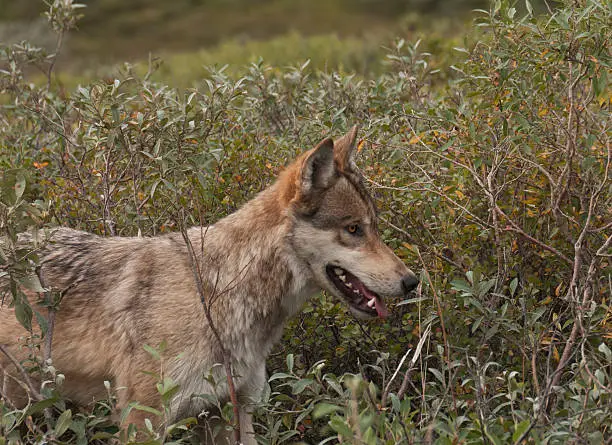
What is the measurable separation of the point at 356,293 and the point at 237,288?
0.62 meters

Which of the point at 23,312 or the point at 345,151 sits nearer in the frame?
the point at 23,312

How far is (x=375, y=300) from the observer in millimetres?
4301

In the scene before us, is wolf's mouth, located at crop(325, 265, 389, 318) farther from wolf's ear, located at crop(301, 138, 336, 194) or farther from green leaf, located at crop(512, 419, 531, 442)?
green leaf, located at crop(512, 419, 531, 442)

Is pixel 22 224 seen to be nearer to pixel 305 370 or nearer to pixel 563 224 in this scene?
pixel 305 370

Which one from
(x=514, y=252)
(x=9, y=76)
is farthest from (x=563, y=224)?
(x=9, y=76)

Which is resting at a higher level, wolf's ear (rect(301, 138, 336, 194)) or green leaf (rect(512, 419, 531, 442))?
wolf's ear (rect(301, 138, 336, 194))

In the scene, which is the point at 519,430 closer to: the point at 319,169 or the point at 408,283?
the point at 408,283

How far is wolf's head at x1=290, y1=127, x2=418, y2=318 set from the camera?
422 cm

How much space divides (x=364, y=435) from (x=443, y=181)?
260cm

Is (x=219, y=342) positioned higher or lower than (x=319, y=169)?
lower

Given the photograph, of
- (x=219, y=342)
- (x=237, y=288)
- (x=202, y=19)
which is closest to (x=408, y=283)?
(x=237, y=288)

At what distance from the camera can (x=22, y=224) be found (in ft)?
12.2

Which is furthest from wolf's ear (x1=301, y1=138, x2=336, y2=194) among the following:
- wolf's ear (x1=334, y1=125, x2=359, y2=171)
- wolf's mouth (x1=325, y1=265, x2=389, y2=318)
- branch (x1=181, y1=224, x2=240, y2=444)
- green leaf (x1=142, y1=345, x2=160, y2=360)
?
green leaf (x1=142, y1=345, x2=160, y2=360)

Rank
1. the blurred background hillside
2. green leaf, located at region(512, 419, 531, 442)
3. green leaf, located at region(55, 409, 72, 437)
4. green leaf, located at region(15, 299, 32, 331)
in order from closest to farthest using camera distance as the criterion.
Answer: green leaf, located at region(512, 419, 531, 442) → green leaf, located at region(55, 409, 72, 437) → green leaf, located at region(15, 299, 32, 331) → the blurred background hillside
